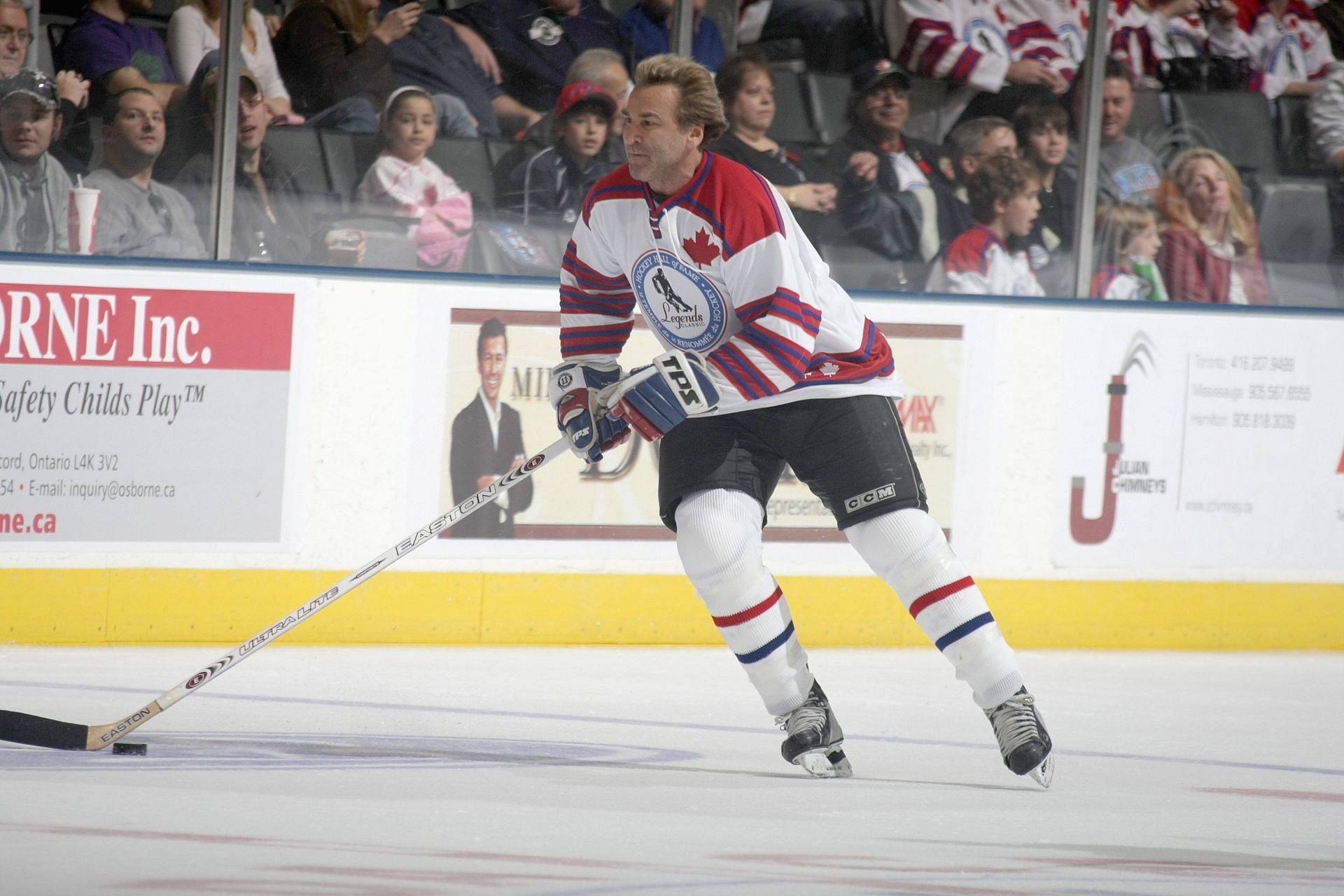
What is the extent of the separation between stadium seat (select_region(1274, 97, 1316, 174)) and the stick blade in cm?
412

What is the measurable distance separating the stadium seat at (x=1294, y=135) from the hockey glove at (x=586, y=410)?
10.3 feet

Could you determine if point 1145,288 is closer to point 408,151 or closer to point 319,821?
point 408,151

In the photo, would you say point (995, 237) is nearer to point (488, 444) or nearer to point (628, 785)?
point (488, 444)

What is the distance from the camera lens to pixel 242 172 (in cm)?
473

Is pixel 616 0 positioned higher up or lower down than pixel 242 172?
higher up

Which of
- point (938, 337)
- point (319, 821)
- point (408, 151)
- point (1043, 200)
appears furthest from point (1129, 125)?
point (319, 821)

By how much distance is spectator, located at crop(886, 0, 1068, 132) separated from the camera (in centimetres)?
542

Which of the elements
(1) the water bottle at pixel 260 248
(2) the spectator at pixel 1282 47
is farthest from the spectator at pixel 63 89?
(2) the spectator at pixel 1282 47

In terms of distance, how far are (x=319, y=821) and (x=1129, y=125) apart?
12.3 ft

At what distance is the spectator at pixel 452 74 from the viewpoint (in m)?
4.94

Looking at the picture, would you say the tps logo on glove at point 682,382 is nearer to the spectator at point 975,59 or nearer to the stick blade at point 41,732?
the stick blade at point 41,732

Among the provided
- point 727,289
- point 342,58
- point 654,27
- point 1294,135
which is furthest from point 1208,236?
point 727,289

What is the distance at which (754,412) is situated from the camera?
329cm

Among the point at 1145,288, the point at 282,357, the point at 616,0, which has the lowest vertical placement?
the point at 282,357
